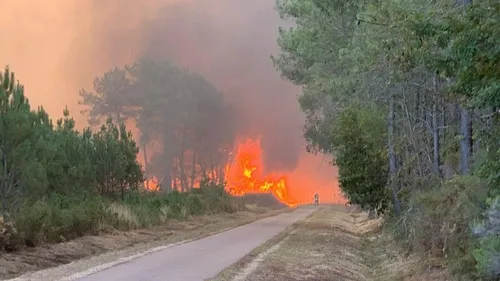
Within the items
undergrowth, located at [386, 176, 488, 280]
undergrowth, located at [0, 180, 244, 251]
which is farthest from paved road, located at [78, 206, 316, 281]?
undergrowth, located at [386, 176, 488, 280]

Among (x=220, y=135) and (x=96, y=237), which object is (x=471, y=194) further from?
(x=220, y=135)

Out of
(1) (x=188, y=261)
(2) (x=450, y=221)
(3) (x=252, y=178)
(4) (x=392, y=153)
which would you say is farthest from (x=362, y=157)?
(3) (x=252, y=178)

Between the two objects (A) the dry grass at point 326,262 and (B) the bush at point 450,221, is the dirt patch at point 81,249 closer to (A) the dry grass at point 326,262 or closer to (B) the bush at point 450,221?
(A) the dry grass at point 326,262

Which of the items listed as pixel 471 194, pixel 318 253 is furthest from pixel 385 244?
pixel 471 194

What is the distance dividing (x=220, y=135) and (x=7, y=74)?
5184 centimetres

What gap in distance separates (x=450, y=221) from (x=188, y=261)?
19.2 feet

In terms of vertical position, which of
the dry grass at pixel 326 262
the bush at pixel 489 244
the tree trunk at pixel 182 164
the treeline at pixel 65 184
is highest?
the tree trunk at pixel 182 164

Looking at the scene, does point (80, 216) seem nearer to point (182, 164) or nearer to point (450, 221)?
point (450, 221)

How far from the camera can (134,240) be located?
20.6 m

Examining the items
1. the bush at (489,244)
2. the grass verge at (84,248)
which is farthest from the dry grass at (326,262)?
the grass verge at (84,248)

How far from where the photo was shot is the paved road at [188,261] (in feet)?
38.1

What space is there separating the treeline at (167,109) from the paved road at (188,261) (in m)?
45.1

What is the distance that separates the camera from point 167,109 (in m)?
65.8

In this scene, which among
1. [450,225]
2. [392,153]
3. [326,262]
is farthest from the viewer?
[392,153]
